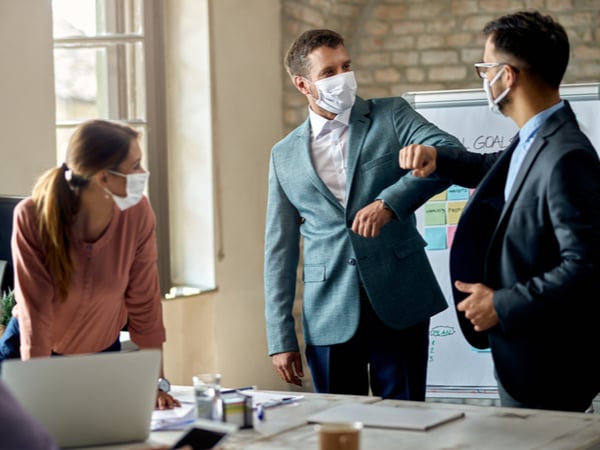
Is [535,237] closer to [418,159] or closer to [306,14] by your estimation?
[418,159]

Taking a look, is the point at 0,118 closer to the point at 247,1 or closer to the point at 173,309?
the point at 173,309

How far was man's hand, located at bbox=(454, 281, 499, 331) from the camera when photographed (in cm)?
246

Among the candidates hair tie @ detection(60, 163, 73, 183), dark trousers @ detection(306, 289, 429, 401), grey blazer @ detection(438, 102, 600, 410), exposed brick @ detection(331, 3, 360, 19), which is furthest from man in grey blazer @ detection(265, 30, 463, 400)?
exposed brick @ detection(331, 3, 360, 19)

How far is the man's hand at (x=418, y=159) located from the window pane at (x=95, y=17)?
2.82m

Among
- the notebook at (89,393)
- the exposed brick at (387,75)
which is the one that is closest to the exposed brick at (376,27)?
the exposed brick at (387,75)

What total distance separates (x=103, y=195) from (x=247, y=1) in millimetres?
3172

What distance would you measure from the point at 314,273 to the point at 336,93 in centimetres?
58

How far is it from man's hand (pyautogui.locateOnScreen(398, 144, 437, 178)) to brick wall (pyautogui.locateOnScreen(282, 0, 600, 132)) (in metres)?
3.25

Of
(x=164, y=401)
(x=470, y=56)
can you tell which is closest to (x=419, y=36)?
(x=470, y=56)

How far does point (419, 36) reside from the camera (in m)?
6.29

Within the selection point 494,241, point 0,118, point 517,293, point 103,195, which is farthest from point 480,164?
point 0,118

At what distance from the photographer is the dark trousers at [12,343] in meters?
2.79

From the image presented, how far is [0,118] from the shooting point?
4086 millimetres

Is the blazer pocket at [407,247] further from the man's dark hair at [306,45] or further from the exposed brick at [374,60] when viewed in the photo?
the exposed brick at [374,60]
